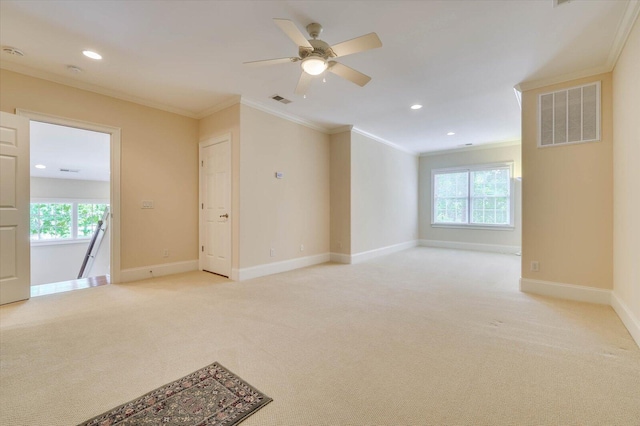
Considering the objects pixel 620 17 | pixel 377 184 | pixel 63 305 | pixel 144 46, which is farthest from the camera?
pixel 377 184

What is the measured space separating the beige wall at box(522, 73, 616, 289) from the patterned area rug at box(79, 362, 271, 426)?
12.6 ft

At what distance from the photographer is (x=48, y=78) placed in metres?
3.40

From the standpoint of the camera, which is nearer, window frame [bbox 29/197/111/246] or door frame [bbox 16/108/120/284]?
door frame [bbox 16/108/120/284]

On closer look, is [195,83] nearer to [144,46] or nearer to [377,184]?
Answer: [144,46]

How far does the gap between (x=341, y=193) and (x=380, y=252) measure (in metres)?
1.84

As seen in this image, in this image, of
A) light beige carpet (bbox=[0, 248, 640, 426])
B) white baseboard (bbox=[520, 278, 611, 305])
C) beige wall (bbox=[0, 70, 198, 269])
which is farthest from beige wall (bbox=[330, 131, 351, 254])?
white baseboard (bbox=[520, 278, 611, 305])

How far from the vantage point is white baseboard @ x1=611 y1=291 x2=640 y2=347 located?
2.26 meters

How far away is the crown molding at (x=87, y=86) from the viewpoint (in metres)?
3.18

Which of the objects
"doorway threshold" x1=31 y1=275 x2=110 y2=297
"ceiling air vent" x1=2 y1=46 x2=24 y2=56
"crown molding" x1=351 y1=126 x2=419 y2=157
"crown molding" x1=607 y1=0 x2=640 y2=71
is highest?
"crown molding" x1=351 y1=126 x2=419 y2=157

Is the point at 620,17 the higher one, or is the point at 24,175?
the point at 620,17

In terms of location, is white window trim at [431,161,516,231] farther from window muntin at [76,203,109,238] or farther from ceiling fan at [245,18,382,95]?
window muntin at [76,203,109,238]

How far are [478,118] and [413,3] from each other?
3.53 meters

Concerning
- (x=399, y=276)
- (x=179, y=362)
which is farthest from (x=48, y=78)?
(x=399, y=276)

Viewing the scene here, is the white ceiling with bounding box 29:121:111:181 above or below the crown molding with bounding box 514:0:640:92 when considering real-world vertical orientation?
below
